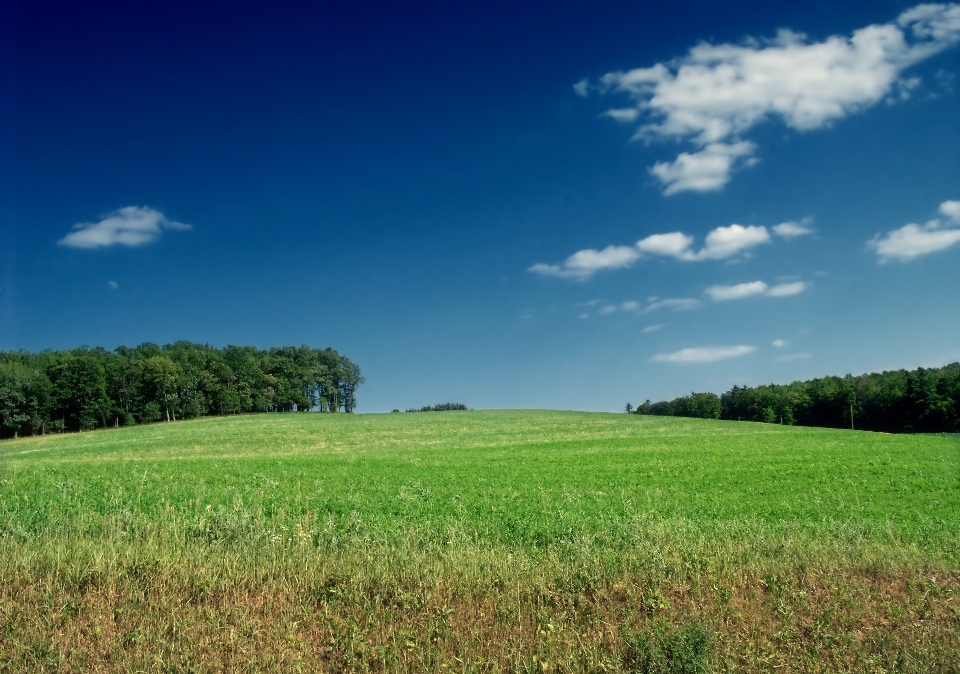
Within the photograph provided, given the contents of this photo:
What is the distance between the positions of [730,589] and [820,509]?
448 inches

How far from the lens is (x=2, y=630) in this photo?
6.87 meters

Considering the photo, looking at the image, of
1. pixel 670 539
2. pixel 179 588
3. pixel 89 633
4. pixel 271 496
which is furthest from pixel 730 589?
pixel 271 496

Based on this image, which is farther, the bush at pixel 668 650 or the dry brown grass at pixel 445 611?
the dry brown grass at pixel 445 611

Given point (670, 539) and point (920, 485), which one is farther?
point (920, 485)

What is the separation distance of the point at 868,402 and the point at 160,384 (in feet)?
417

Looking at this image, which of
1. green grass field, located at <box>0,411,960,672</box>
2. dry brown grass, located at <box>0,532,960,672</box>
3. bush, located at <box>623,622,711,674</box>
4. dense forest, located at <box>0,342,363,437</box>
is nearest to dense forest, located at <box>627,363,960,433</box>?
dense forest, located at <box>0,342,363,437</box>

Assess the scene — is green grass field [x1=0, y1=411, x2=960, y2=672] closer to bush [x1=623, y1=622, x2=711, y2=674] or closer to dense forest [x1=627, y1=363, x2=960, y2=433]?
bush [x1=623, y1=622, x2=711, y2=674]

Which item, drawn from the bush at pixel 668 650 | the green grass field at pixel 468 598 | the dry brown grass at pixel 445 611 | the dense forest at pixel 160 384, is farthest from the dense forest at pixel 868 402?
the bush at pixel 668 650

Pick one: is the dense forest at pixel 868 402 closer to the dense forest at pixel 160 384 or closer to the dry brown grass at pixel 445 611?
the dense forest at pixel 160 384

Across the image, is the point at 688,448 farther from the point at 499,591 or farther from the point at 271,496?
the point at 499,591

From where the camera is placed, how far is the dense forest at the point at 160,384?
296 feet

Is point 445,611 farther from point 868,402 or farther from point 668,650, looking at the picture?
point 868,402

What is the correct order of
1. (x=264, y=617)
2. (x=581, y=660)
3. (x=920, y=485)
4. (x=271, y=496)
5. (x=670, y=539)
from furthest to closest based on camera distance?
(x=920, y=485)
(x=271, y=496)
(x=670, y=539)
(x=264, y=617)
(x=581, y=660)

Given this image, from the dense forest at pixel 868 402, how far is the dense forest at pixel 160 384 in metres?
92.6
